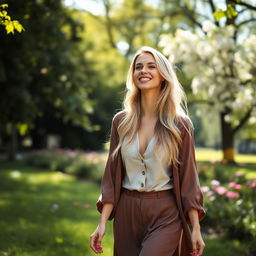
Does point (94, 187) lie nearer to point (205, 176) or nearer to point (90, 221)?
point (205, 176)

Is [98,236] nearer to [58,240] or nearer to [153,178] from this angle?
[153,178]

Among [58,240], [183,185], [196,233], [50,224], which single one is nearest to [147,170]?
[183,185]

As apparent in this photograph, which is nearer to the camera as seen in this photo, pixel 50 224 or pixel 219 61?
pixel 50 224

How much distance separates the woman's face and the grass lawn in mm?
3007

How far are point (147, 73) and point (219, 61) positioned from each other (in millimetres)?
6223

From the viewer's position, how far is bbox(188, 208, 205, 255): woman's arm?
2.86 metres

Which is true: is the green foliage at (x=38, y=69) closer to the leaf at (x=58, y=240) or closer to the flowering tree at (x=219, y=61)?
the flowering tree at (x=219, y=61)

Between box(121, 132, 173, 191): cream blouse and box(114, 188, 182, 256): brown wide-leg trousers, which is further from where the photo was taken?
box(121, 132, 173, 191): cream blouse

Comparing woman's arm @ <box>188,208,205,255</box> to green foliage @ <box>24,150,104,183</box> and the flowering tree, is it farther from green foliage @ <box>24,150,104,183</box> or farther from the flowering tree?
green foliage @ <box>24,150,104,183</box>

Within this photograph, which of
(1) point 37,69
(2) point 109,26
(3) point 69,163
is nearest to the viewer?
(1) point 37,69

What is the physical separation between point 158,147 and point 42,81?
30.8ft

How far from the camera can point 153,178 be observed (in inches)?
117

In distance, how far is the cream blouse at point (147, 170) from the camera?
2.96 m

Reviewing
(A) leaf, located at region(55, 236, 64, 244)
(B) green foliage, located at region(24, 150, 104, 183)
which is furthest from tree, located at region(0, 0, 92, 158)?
(A) leaf, located at region(55, 236, 64, 244)
